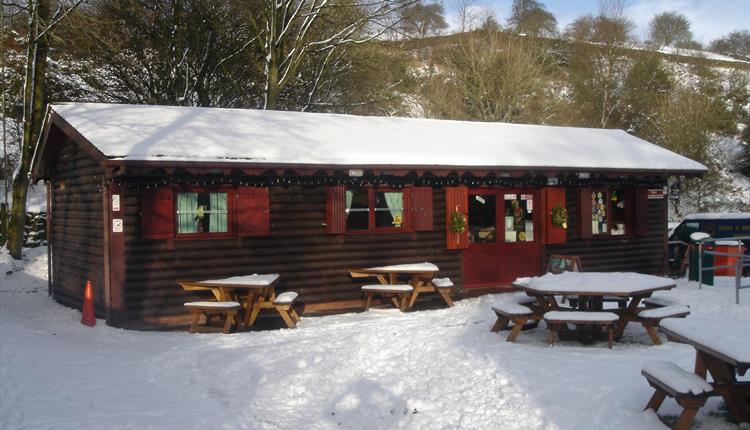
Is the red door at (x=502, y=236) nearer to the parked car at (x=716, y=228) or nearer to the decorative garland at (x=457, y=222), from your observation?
the decorative garland at (x=457, y=222)

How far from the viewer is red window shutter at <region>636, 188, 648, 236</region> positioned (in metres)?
14.3

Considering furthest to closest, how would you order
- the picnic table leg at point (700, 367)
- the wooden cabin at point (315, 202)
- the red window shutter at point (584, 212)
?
the red window shutter at point (584, 212), the wooden cabin at point (315, 202), the picnic table leg at point (700, 367)

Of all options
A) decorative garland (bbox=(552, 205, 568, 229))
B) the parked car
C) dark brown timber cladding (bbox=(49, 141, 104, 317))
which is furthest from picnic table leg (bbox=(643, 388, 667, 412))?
the parked car

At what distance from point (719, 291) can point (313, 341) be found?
8.51 meters

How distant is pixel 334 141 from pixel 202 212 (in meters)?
2.89

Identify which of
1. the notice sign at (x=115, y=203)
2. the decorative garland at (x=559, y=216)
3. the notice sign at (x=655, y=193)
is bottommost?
the decorative garland at (x=559, y=216)

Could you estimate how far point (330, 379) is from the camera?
277 inches

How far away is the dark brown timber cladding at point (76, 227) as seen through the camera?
10.7 metres

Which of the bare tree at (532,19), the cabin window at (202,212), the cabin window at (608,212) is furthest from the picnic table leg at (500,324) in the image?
the bare tree at (532,19)

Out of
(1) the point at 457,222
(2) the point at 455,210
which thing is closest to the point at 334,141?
(2) the point at 455,210

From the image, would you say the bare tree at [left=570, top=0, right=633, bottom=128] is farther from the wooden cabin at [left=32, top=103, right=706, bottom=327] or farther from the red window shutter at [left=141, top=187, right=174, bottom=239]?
the red window shutter at [left=141, top=187, right=174, bottom=239]

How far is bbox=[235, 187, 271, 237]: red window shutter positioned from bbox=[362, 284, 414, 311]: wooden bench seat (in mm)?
2083

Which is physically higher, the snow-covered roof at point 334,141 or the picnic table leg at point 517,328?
the snow-covered roof at point 334,141

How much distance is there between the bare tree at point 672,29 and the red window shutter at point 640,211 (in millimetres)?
59872
